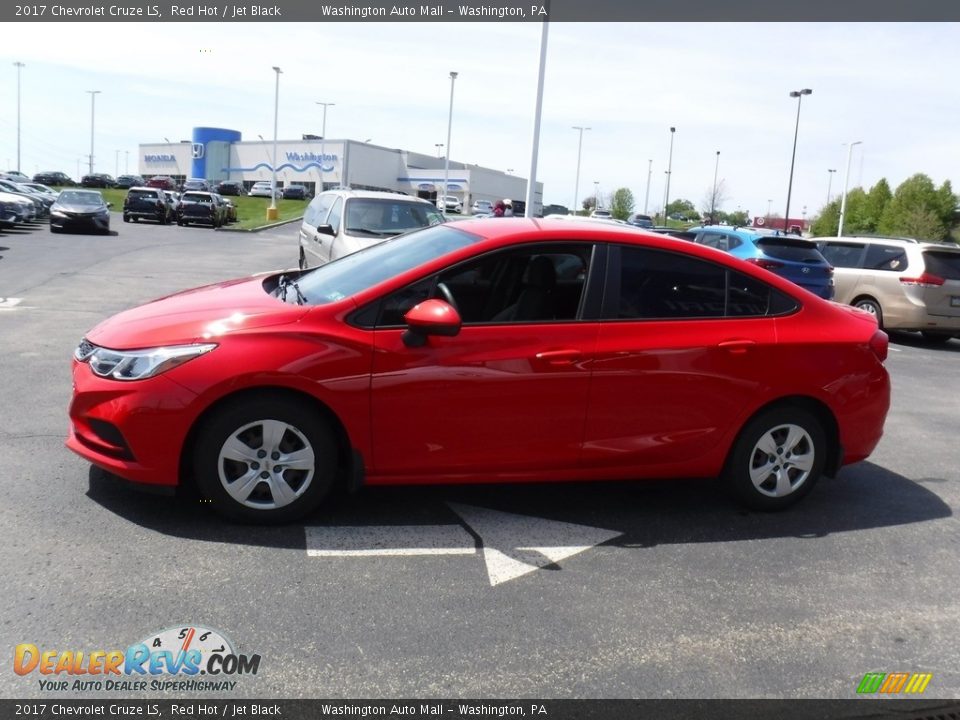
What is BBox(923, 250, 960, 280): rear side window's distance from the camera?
13.8 meters

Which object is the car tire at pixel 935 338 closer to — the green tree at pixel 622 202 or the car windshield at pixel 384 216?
the car windshield at pixel 384 216

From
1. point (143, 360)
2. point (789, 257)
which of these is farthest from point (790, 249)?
point (143, 360)

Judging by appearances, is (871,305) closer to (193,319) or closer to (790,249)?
(790,249)

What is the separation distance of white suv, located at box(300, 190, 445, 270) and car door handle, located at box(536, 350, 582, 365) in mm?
7855

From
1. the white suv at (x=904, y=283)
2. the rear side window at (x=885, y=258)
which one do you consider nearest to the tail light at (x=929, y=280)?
the white suv at (x=904, y=283)

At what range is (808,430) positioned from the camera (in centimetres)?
514

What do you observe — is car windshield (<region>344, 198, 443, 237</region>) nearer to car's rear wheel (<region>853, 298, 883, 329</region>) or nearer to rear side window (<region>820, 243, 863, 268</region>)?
rear side window (<region>820, 243, 863, 268</region>)

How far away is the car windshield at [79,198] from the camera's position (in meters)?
28.1

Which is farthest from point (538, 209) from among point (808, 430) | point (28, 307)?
point (808, 430)

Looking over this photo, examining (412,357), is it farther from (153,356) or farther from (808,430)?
(808,430)

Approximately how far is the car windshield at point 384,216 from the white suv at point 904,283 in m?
7.22

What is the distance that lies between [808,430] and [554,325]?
1.68m

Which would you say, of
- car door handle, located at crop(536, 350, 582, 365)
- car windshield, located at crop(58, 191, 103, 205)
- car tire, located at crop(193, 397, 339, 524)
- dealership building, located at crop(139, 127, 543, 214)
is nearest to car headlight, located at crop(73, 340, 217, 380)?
car tire, located at crop(193, 397, 339, 524)

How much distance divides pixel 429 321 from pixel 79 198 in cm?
2769
